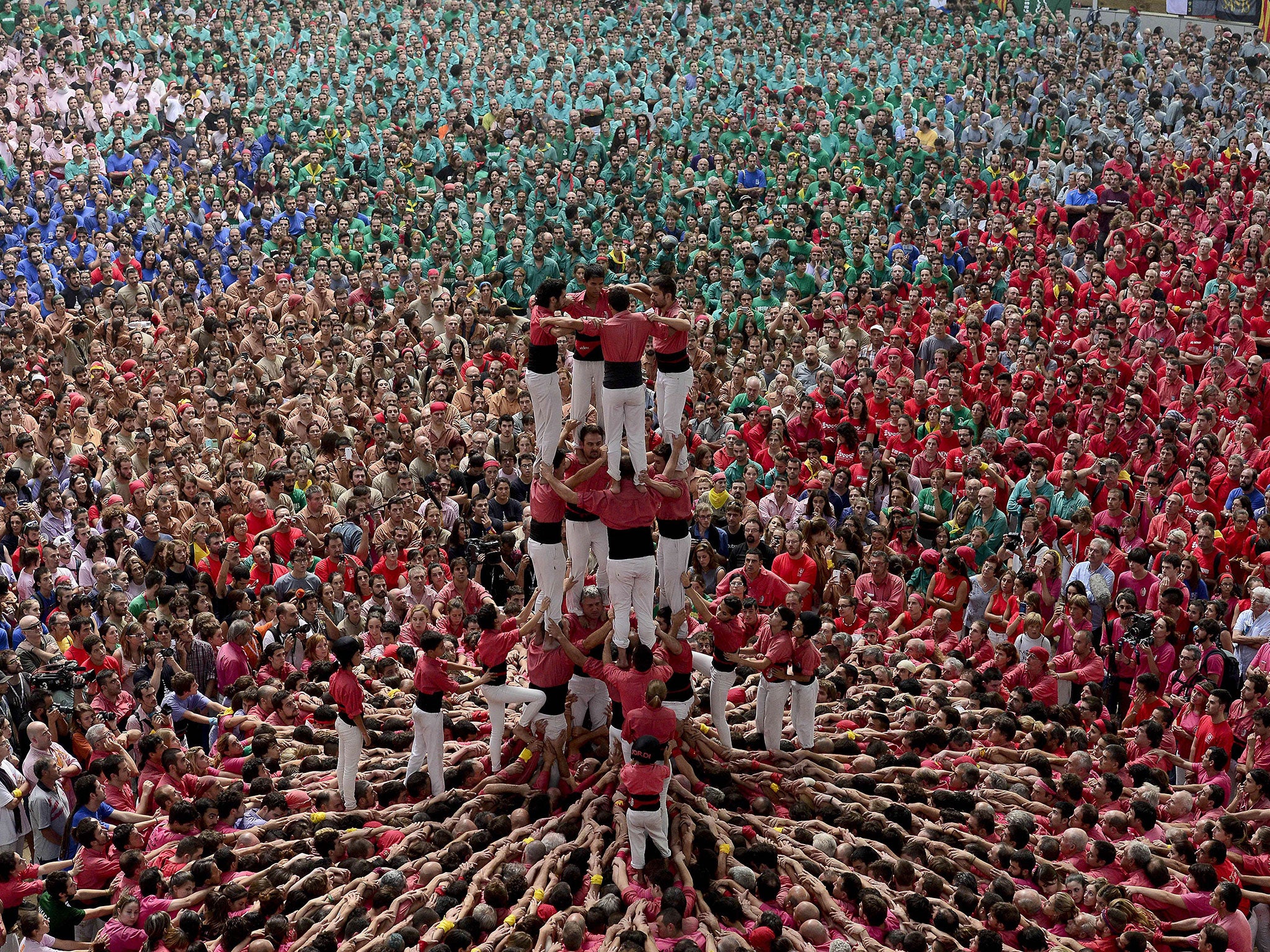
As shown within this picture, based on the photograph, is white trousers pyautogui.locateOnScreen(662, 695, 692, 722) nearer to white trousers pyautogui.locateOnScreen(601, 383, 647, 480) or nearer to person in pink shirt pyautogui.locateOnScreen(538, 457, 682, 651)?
person in pink shirt pyautogui.locateOnScreen(538, 457, 682, 651)

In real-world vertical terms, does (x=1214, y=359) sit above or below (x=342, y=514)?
above

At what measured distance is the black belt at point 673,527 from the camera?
1354 cm

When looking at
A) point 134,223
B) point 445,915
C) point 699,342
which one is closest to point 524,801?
point 445,915

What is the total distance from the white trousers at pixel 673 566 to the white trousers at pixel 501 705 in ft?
4.76

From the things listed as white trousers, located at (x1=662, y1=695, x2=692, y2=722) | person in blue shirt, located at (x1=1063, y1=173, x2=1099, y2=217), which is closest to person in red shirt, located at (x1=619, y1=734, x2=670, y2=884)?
white trousers, located at (x1=662, y1=695, x2=692, y2=722)

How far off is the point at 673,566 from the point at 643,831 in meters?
2.52

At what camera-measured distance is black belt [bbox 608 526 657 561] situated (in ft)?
42.8

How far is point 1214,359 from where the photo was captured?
18.6m

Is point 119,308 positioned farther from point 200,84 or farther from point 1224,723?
point 1224,723

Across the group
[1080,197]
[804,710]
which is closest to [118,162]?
[1080,197]

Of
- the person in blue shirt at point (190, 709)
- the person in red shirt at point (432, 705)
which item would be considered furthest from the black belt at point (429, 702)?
the person in blue shirt at point (190, 709)

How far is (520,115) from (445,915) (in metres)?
19.4

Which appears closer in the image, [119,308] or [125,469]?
[125,469]

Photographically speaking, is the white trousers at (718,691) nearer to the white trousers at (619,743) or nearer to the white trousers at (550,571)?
the white trousers at (619,743)
